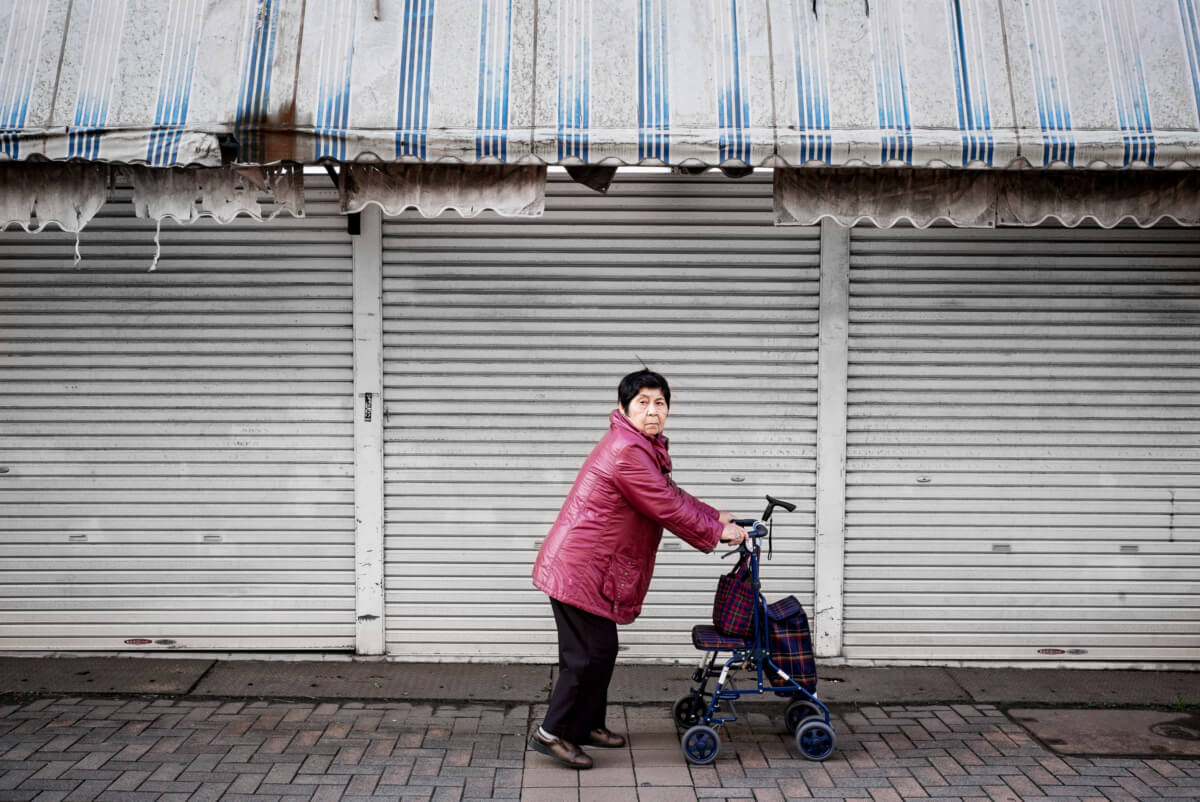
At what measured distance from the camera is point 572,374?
242 inches

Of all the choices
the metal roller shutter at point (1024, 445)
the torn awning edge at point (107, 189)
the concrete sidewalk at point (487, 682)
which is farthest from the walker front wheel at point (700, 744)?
the torn awning edge at point (107, 189)

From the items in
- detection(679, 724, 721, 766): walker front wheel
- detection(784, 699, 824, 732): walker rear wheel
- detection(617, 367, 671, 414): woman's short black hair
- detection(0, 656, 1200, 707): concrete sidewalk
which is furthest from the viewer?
detection(0, 656, 1200, 707): concrete sidewalk

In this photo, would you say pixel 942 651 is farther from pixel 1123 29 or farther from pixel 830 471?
pixel 1123 29

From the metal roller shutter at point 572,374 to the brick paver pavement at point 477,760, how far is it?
91 centimetres

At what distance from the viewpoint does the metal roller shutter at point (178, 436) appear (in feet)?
20.1

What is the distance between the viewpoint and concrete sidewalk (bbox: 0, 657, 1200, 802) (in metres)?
4.61

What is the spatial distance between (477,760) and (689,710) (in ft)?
3.56

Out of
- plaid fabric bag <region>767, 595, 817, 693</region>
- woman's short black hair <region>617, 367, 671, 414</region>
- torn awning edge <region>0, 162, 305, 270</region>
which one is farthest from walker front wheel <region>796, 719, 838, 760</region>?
torn awning edge <region>0, 162, 305, 270</region>

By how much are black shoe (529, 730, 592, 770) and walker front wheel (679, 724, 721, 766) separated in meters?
0.47

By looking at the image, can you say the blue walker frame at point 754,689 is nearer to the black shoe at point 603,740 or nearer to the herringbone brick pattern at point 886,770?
the herringbone brick pattern at point 886,770

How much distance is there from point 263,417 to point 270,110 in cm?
201

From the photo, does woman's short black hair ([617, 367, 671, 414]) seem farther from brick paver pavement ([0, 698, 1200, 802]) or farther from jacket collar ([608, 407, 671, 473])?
brick paver pavement ([0, 698, 1200, 802])

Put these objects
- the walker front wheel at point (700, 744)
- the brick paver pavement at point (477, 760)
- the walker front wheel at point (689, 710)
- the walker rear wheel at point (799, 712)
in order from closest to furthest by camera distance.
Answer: the brick paver pavement at point (477, 760), the walker front wheel at point (700, 744), the walker rear wheel at point (799, 712), the walker front wheel at point (689, 710)

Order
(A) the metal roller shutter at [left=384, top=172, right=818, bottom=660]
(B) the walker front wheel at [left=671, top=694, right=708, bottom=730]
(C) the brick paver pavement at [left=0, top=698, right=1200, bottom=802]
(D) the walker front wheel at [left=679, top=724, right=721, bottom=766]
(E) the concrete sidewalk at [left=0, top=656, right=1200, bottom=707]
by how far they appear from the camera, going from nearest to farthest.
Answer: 1. (C) the brick paver pavement at [left=0, top=698, right=1200, bottom=802]
2. (D) the walker front wheel at [left=679, top=724, right=721, bottom=766]
3. (B) the walker front wheel at [left=671, top=694, right=708, bottom=730]
4. (E) the concrete sidewalk at [left=0, top=656, right=1200, bottom=707]
5. (A) the metal roller shutter at [left=384, top=172, right=818, bottom=660]
